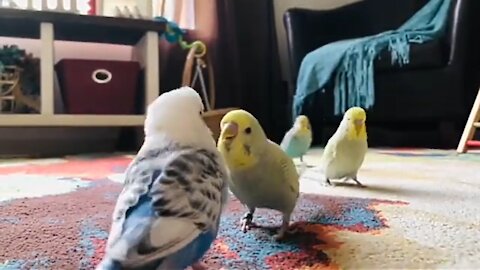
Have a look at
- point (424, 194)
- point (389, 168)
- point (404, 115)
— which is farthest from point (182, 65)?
point (424, 194)

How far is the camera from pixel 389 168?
1.36 m

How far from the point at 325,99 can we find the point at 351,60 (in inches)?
9.1

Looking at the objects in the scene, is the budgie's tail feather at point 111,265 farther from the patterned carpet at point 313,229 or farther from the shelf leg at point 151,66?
the shelf leg at point 151,66

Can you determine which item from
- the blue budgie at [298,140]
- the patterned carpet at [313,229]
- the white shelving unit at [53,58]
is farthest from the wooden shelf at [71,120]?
the patterned carpet at [313,229]

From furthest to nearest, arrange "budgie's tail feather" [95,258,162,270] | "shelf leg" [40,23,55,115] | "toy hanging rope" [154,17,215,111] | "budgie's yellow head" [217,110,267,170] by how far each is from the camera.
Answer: "toy hanging rope" [154,17,215,111] → "shelf leg" [40,23,55,115] → "budgie's yellow head" [217,110,267,170] → "budgie's tail feather" [95,258,162,270]

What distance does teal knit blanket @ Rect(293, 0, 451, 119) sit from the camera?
2.14m

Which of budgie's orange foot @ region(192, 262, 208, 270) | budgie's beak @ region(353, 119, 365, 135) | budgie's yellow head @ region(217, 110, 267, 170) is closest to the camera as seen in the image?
budgie's orange foot @ region(192, 262, 208, 270)

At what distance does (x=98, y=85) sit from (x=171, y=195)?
181 centimetres

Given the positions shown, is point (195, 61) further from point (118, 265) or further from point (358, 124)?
point (118, 265)

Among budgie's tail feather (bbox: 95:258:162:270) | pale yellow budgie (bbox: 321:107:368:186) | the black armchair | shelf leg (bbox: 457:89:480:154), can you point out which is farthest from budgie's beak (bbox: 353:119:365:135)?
the black armchair

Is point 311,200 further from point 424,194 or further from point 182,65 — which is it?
point 182,65

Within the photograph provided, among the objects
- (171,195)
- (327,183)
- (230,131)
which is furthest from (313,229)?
(327,183)

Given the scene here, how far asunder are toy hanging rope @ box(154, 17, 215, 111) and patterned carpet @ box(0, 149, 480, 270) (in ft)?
4.24

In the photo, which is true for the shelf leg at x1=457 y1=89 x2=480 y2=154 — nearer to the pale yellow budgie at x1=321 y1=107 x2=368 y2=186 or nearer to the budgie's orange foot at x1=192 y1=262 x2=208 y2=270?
the pale yellow budgie at x1=321 y1=107 x2=368 y2=186
